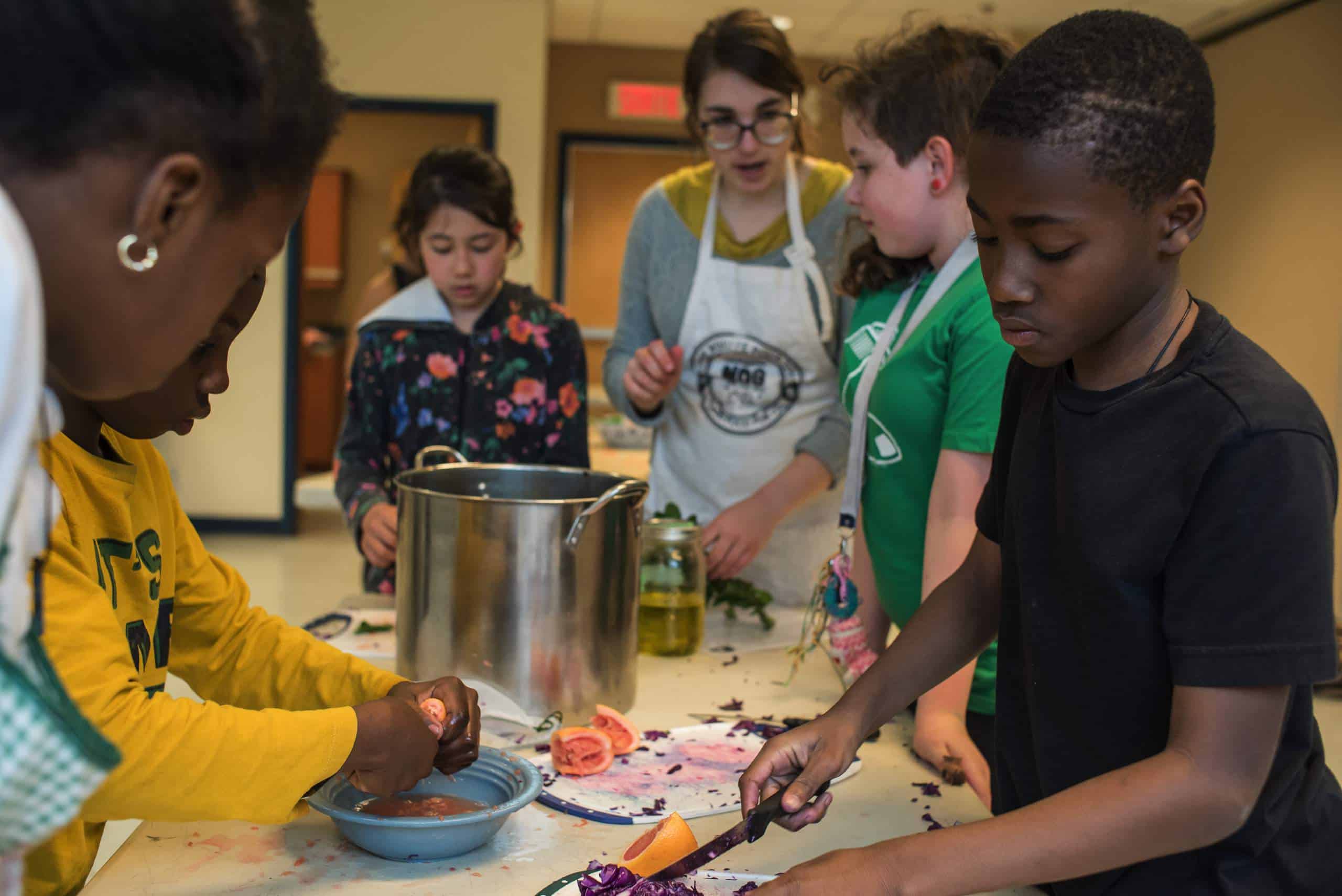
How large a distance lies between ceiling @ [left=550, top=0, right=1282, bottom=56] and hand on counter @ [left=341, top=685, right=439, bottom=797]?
5.90 metres

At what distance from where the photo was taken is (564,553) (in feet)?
3.99

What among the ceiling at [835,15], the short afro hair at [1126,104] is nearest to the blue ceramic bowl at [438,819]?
the short afro hair at [1126,104]

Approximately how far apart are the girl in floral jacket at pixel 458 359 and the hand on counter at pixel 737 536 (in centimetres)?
47

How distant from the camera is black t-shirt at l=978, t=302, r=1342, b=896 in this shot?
772mm

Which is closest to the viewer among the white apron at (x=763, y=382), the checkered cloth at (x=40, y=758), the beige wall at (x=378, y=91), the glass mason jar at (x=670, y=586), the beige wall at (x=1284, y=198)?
the checkered cloth at (x=40, y=758)

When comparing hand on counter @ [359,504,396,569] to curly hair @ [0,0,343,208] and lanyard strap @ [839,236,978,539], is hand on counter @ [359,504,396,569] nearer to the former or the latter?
lanyard strap @ [839,236,978,539]

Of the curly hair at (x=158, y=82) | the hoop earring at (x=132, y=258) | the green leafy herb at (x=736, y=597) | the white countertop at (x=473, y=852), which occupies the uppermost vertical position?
the curly hair at (x=158, y=82)

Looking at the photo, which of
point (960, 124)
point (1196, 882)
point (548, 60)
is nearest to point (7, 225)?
point (1196, 882)

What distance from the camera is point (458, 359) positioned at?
2.16 m

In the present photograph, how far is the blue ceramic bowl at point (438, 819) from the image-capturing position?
958 mm

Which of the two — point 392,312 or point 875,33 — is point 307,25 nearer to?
point 392,312

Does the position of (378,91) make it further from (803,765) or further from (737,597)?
(803,765)

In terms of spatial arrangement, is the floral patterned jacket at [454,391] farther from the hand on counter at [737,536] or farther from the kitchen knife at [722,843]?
the kitchen knife at [722,843]

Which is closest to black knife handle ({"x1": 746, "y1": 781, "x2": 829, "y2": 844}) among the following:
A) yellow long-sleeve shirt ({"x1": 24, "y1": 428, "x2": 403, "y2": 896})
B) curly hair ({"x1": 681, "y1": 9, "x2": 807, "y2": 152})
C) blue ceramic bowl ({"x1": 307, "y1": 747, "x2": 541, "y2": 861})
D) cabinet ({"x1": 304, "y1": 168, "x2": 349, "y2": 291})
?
blue ceramic bowl ({"x1": 307, "y1": 747, "x2": 541, "y2": 861})
